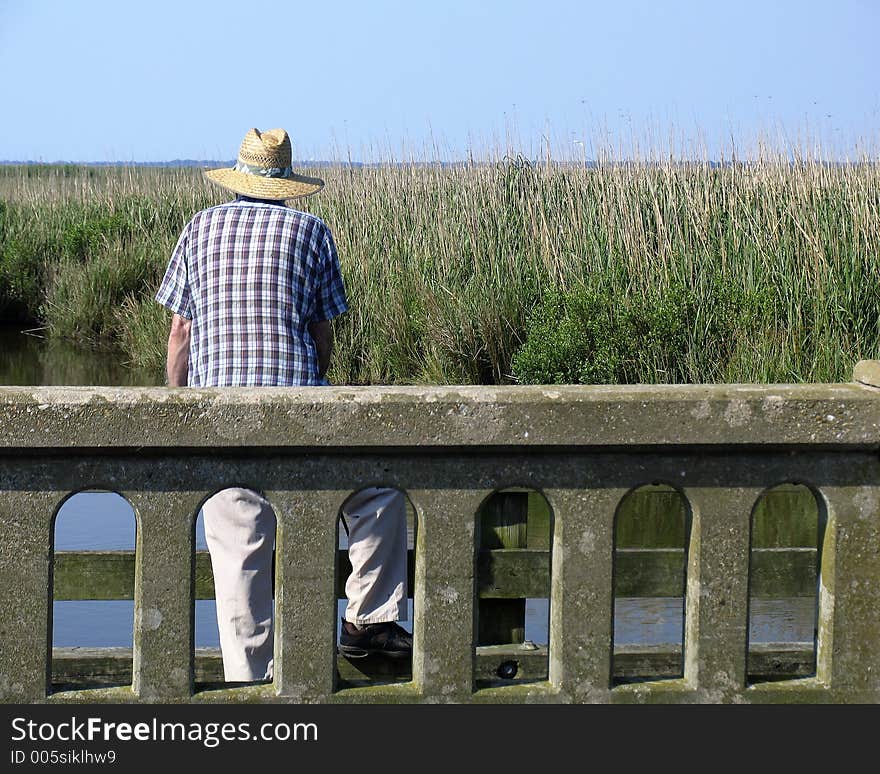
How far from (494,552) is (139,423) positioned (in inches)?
63.4

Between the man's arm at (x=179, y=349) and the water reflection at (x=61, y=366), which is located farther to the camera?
the water reflection at (x=61, y=366)

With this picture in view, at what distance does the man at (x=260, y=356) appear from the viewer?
12.9 ft

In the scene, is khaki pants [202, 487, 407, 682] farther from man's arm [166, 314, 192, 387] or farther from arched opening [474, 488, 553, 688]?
man's arm [166, 314, 192, 387]

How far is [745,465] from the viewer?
2.97 metres

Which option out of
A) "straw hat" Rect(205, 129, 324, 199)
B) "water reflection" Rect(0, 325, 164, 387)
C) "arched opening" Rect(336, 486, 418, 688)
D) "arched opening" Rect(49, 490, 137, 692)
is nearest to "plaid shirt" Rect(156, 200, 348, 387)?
"straw hat" Rect(205, 129, 324, 199)

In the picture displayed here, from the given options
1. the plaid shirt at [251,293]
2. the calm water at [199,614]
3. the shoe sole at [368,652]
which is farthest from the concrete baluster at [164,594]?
the calm water at [199,614]

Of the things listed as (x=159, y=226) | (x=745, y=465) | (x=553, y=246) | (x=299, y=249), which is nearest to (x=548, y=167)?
(x=553, y=246)

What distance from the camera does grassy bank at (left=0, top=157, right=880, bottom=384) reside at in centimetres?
1009

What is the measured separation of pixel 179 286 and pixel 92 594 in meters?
0.95

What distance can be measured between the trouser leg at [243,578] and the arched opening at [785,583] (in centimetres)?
133

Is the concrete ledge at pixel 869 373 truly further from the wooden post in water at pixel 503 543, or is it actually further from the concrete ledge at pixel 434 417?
the wooden post in water at pixel 503 543

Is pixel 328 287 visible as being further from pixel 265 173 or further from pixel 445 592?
pixel 445 592

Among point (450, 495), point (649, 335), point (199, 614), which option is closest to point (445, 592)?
point (450, 495)

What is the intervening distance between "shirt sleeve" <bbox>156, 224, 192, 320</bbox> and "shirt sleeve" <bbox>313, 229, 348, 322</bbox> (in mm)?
391
